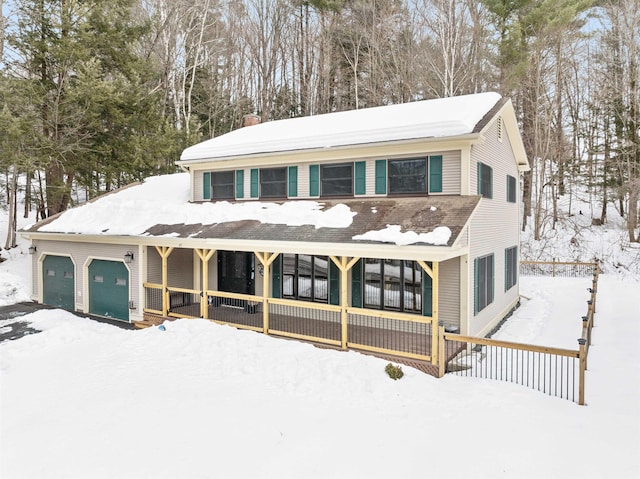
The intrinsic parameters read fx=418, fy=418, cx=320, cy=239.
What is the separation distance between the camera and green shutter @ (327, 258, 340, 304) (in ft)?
35.6

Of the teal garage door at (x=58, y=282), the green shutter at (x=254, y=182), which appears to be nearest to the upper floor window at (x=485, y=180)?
the green shutter at (x=254, y=182)

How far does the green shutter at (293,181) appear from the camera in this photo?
40.8 feet

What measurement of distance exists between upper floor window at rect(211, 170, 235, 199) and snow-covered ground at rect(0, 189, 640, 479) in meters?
5.33

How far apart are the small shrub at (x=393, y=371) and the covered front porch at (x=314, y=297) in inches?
27.6

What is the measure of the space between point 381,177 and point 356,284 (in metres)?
2.91

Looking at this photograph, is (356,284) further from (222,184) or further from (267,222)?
(222,184)

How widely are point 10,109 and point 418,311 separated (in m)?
19.1

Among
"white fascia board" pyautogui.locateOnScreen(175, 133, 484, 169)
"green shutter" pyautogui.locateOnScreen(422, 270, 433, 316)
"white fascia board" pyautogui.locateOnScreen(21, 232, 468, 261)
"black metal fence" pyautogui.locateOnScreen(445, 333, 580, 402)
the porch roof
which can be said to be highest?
"white fascia board" pyautogui.locateOnScreen(175, 133, 484, 169)

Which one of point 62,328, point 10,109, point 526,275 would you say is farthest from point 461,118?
point 10,109

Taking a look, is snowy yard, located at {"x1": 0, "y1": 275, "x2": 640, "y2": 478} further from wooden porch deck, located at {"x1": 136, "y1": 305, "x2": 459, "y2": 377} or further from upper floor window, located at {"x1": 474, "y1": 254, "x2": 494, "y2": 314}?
upper floor window, located at {"x1": 474, "y1": 254, "x2": 494, "y2": 314}

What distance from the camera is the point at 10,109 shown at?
59.2 feet

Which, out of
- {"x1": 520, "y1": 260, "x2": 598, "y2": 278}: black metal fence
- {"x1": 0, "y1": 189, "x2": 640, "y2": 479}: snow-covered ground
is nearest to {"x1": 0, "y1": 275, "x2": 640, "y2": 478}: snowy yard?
{"x1": 0, "y1": 189, "x2": 640, "y2": 479}: snow-covered ground

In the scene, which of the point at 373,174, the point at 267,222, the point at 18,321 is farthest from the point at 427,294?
the point at 18,321

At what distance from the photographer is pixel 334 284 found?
10922 mm
